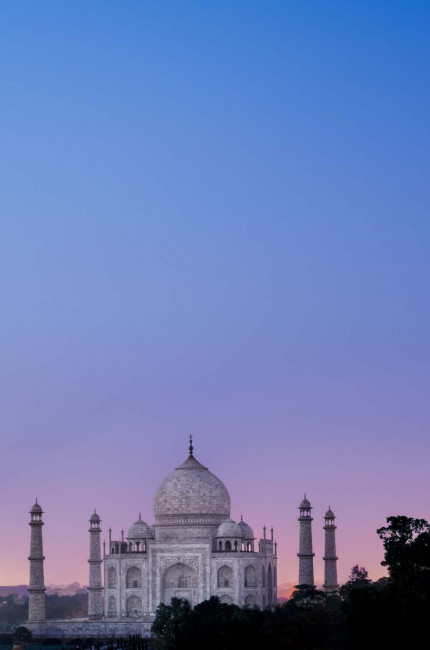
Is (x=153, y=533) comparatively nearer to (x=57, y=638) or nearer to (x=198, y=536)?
(x=198, y=536)

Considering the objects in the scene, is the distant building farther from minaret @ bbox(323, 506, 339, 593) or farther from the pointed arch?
minaret @ bbox(323, 506, 339, 593)

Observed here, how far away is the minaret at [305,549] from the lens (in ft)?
356

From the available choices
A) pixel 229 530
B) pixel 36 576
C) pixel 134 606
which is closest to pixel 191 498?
pixel 229 530

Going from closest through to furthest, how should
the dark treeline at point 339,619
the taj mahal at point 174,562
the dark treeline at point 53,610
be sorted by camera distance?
the dark treeline at point 339,619, the taj mahal at point 174,562, the dark treeline at point 53,610

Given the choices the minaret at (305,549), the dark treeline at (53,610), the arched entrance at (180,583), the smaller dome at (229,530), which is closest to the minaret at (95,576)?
the arched entrance at (180,583)

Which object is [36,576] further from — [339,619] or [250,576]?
[339,619]

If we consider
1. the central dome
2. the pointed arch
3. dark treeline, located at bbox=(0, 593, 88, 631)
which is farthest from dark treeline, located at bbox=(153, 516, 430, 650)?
dark treeline, located at bbox=(0, 593, 88, 631)

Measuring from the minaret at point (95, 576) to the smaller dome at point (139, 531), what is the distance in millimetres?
2676

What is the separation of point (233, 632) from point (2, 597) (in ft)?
337

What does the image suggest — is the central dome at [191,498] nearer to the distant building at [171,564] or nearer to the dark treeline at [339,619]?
the distant building at [171,564]

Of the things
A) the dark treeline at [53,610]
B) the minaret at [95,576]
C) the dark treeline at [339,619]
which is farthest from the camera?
the dark treeline at [53,610]

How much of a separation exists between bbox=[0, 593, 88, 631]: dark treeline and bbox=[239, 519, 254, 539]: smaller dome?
4247 centimetres

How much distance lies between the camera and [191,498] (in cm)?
→ 10994

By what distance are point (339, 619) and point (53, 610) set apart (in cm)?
6605
